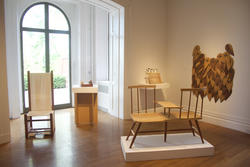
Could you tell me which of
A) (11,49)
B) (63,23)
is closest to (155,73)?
(63,23)

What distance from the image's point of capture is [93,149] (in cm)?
356

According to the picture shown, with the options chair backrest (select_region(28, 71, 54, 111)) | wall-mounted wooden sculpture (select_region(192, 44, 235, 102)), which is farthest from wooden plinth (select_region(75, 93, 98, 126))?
wall-mounted wooden sculpture (select_region(192, 44, 235, 102))

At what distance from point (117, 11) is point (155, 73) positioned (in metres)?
1.78

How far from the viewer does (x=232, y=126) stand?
4.66m

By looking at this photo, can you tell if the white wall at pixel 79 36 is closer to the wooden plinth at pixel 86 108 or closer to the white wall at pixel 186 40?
the white wall at pixel 186 40

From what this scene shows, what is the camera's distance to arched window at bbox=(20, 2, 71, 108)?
600 cm

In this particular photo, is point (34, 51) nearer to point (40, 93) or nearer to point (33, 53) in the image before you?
point (33, 53)

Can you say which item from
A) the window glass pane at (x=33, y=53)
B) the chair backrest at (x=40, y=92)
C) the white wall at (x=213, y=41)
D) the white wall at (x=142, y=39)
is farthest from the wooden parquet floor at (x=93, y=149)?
the window glass pane at (x=33, y=53)

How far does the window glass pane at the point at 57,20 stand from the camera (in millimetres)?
6300

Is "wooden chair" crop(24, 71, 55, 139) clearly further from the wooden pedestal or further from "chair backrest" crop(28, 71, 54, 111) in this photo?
the wooden pedestal

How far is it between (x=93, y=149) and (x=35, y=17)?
167 inches

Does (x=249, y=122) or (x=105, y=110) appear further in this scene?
(x=105, y=110)

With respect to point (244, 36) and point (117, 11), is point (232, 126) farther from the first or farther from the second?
point (117, 11)

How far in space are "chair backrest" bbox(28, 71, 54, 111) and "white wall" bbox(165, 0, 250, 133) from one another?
3200 mm
